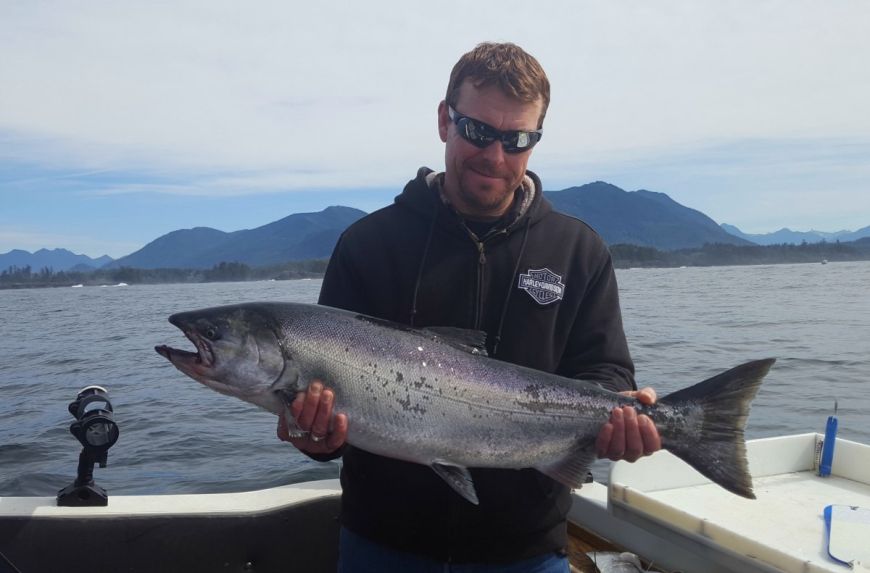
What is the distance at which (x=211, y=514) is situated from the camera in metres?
5.62

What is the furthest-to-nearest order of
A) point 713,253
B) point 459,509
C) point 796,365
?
point 713,253 < point 796,365 < point 459,509

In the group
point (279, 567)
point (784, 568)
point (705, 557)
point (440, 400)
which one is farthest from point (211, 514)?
point (784, 568)

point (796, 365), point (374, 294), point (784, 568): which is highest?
point (374, 294)

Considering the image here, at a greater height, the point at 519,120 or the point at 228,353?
the point at 519,120

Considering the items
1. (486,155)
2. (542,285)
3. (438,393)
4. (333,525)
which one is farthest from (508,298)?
(333,525)

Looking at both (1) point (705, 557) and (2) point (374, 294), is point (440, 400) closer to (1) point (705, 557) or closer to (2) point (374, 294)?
(2) point (374, 294)

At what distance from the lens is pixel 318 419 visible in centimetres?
352

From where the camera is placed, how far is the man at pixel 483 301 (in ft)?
11.6

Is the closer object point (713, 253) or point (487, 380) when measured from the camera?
point (487, 380)

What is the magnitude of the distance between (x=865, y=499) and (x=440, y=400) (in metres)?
4.39

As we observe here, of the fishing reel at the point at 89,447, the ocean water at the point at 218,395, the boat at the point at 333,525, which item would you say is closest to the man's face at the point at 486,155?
the boat at the point at 333,525

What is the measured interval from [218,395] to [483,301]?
63.0 feet

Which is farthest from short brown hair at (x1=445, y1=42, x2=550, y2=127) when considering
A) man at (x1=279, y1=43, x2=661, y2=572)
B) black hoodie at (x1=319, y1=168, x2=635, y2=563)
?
black hoodie at (x1=319, y1=168, x2=635, y2=563)

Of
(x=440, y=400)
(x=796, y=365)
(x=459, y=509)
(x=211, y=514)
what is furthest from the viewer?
(x=796, y=365)
